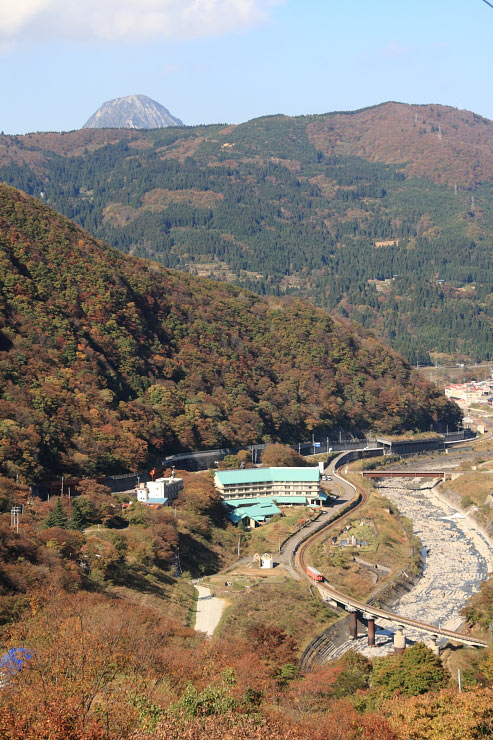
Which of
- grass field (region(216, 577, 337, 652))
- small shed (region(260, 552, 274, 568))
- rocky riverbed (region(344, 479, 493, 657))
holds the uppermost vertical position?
grass field (region(216, 577, 337, 652))

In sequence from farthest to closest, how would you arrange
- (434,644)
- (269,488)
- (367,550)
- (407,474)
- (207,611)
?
(407,474) < (269,488) < (367,550) < (207,611) < (434,644)

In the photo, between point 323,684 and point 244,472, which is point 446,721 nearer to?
point 323,684

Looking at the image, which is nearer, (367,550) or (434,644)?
(434,644)

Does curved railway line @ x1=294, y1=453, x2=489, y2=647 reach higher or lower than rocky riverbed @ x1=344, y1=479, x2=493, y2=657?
higher

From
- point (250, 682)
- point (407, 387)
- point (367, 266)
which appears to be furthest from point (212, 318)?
point (367, 266)

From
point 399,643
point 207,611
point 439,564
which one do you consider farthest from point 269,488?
point 399,643

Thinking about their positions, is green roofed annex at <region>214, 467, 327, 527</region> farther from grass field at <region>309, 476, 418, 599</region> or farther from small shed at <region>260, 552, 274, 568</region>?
small shed at <region>260, 552, 274, 568</region>

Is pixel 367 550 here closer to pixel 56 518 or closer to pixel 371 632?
pixel 371 632

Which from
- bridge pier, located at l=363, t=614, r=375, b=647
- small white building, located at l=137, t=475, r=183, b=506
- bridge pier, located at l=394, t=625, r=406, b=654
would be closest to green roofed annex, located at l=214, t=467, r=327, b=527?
small white building, located at l=137, t=475, r=183, b=506
